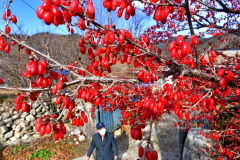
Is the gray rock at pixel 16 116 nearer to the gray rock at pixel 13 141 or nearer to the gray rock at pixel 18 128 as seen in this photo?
the gray rock at pixel 18 128

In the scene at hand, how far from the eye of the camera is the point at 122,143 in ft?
22.1

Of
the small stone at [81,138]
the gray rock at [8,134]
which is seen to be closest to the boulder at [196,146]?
the small stone at [81,138]

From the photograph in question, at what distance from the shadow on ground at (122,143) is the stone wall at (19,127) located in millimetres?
1477

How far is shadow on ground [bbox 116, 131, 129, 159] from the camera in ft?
19.7

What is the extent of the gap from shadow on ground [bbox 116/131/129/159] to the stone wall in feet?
4.84

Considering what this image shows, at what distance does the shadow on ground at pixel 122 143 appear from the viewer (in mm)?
6012

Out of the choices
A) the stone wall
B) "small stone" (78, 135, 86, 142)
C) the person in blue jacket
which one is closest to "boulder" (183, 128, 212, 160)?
the person in blue jacket

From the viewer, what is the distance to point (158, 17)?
148cm

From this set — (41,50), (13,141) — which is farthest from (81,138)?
(41,50)

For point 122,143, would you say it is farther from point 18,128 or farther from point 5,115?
point 5,115

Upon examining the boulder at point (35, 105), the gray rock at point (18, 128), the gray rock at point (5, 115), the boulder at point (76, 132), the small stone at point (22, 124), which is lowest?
the boulder at point (76, 132)

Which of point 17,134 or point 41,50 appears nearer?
point 17,134

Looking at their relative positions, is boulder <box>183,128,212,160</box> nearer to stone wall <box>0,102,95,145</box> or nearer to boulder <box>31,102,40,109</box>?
stone wall <box>0,102,95,145</box>

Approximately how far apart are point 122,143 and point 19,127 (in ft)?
18.5
